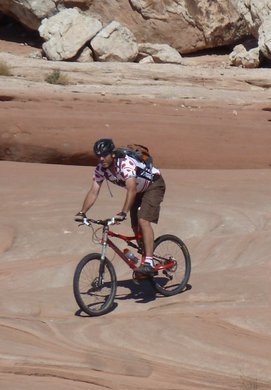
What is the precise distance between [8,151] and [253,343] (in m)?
7.82

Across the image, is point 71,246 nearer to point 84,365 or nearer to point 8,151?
point 84,365

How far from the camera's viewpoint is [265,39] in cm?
2055

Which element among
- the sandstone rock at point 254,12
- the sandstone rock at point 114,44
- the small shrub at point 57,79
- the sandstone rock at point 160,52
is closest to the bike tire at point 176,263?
the small shrub at point 57,79

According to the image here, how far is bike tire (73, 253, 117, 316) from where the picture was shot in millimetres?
7020

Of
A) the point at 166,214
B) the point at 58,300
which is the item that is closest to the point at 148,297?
the point at 58,300

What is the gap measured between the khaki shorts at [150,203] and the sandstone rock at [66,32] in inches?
518

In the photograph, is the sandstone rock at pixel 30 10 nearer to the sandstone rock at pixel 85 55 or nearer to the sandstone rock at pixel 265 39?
the sandstone rock at pixel 85 55

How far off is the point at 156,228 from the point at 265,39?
11.6m

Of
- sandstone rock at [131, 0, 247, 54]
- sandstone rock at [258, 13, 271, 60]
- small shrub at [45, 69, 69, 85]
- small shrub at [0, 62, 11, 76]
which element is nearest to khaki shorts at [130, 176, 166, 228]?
small shrub at [45, 69, 69, 85]

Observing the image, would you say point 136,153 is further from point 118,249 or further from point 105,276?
point 105,276

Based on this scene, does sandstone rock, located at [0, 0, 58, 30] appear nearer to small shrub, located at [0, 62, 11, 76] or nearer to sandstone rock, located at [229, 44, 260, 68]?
sandstone rock, located at [229, 44, 260, 68]

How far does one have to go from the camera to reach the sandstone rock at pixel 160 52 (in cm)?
2089

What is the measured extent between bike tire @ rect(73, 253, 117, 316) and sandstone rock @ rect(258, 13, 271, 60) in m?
14.0

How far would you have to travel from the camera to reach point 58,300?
294 inches
